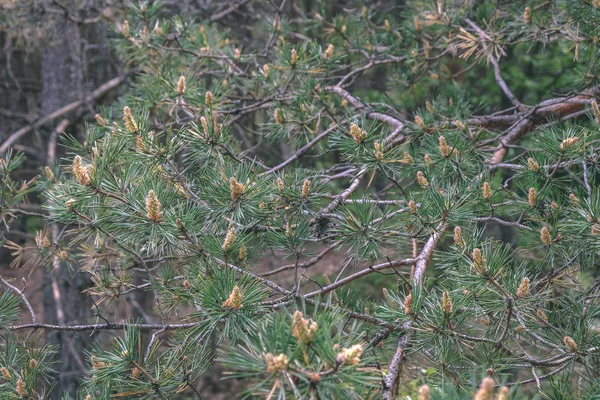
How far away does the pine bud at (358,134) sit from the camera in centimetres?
153

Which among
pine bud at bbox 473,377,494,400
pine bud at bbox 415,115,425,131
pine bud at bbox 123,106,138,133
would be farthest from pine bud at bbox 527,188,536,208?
pine bud at bbox 123,106,138,133

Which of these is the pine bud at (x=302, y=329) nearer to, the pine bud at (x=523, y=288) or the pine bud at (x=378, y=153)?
the pine bud at (x=523, y=288)

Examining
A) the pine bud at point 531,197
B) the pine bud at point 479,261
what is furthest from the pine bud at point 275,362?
the pine bud at point 531,197

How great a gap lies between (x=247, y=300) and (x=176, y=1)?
2997mm

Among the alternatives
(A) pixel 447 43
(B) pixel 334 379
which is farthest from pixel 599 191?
(A) pixel 447 43

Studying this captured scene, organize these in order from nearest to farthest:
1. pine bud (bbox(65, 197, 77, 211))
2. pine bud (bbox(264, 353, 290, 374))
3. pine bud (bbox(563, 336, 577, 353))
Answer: pine bud (bbox(264, 353, 290, 374)), pine bud (bbox(563, 336, 577, 353)), pine bud (bbox(65, 197, 77, 211))

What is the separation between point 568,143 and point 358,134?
570mm

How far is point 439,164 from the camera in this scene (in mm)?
1708

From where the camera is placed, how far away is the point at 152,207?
1.28 m

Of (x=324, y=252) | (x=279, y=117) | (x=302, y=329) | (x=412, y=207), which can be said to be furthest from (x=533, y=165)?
(x=302, y=329)

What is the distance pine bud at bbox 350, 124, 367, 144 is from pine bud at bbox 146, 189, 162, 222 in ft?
1.85

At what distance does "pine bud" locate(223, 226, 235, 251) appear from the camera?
129cm

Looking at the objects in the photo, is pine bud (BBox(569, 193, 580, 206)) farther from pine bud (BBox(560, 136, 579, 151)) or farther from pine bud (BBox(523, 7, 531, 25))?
pine bud (BBox(523, 7, 531, 25))

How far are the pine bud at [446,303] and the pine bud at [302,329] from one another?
1.39 ft
